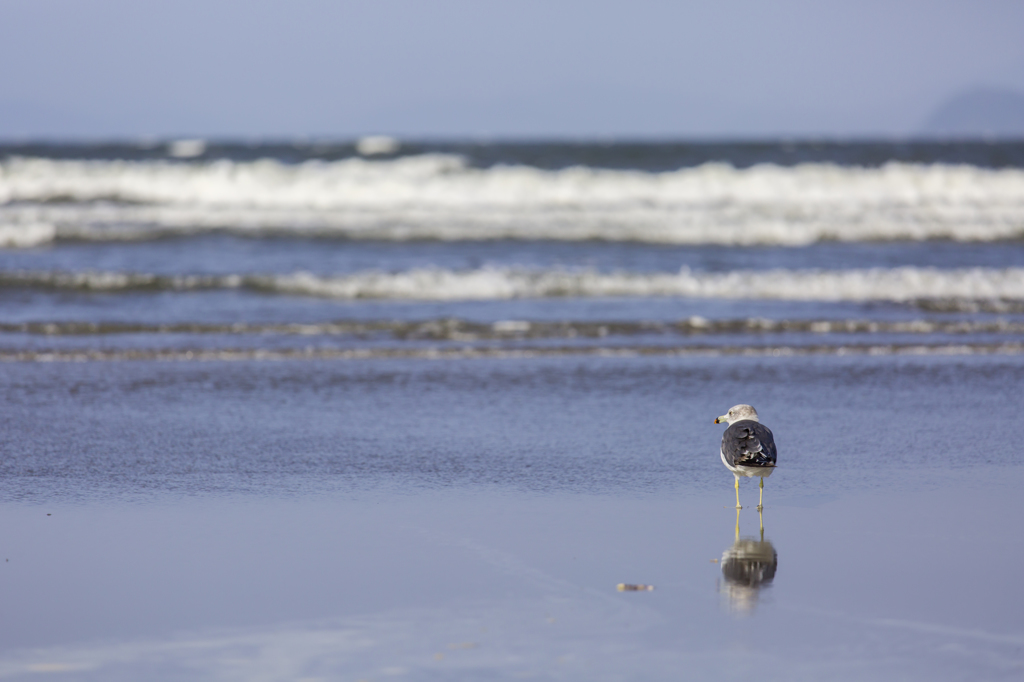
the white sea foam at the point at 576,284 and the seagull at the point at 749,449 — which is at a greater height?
the white sea foam at the point at 576,284

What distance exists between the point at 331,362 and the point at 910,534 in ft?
15.1

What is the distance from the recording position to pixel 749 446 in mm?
4105

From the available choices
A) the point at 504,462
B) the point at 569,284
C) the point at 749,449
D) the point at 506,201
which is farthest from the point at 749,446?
the point at 506,201

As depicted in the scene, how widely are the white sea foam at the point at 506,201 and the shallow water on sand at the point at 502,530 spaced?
854cm

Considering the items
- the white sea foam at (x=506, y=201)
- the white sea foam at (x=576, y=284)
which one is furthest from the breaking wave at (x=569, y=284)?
the white sea foam at (x=506, y=201)

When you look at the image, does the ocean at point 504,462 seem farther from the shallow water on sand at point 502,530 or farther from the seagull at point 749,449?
the seagull at point 749,449

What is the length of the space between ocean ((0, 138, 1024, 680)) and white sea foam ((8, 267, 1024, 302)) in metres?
0.05

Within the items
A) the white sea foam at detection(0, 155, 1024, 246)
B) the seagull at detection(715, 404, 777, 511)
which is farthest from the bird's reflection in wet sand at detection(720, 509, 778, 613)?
the white sea foam at detection(0, 155, 1024, 246)

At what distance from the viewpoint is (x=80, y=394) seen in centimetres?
654

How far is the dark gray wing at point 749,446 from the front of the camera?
4.09 meters

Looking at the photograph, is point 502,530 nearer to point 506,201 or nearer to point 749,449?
point 749,449

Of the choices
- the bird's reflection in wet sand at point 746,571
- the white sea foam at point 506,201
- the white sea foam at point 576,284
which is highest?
the white sea foam at point 506,201

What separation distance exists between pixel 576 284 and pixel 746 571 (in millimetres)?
7365

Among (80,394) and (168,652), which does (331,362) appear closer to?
(80,394)
